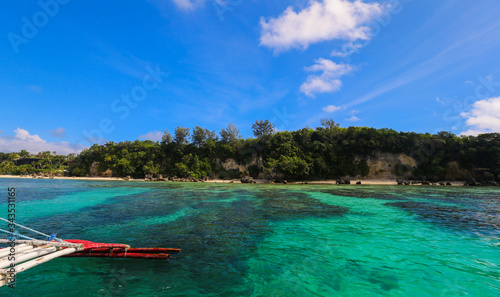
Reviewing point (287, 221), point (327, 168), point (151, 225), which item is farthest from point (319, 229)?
point (327, 168)

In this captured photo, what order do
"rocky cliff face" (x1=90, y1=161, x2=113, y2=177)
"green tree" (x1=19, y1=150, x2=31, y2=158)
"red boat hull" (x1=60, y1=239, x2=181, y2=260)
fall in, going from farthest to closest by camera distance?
"green tree" (x1=19, y1=150, x2=31, y2=158), "rocky cliff face" (x1=90, y1=161, x2=113, y2=177), "red boat hull" (x1=60, y1=239, x2=181, y2=260)

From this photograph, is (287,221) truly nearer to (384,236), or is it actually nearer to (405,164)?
(384,236)

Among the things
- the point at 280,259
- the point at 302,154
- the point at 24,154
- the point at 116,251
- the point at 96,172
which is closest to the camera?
the point at 116,251

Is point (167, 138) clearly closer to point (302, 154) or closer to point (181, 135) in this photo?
point (181, 135)

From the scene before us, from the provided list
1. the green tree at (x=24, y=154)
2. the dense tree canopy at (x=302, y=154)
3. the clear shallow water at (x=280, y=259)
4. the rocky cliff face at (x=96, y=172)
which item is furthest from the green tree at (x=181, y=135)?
the green tree at (x=24, y=154)

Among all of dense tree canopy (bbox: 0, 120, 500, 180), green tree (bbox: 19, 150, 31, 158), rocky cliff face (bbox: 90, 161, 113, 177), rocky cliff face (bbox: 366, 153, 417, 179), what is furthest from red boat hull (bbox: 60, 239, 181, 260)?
green tree (bbox: 19, 150, 31, 158)

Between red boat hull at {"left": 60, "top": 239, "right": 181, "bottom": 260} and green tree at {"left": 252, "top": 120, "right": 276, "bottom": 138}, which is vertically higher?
green tree at {"left": 252, "top": 120, "right": 276, "bottom": 138}

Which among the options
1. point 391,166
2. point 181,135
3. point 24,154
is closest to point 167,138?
point 181,135

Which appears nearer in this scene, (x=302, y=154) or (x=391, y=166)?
(x=391, y=166)

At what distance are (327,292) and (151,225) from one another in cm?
1078

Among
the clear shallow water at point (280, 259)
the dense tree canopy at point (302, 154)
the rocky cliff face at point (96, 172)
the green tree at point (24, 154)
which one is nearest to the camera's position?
the clear shallow water at point (280, 259)

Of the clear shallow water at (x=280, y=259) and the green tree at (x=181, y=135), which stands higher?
the green tree at (x=181, y=135)

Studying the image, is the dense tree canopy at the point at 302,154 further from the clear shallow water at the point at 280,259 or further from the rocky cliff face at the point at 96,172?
the clear shallow water at the point at 280,259

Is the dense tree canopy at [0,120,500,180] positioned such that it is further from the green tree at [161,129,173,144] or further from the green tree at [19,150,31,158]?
the green tree at [19,150,31,158]
